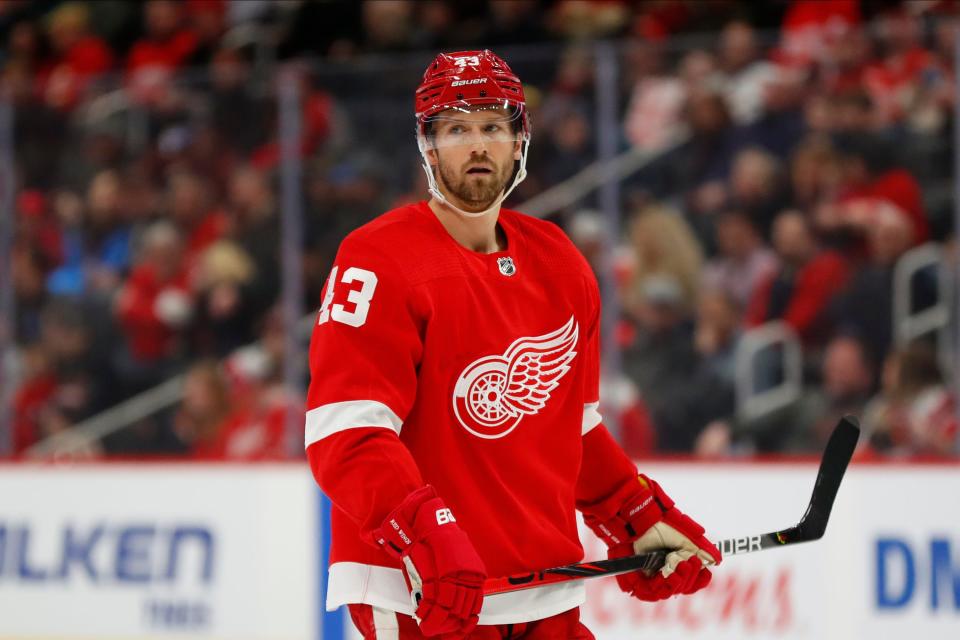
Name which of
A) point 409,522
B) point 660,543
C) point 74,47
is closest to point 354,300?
point 409,522

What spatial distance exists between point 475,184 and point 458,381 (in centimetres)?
33

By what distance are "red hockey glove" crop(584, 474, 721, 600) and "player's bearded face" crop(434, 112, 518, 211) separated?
650 millimetres

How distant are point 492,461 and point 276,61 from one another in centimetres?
573

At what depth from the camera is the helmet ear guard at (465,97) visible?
252 centimetres

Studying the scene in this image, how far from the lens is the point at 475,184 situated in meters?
2.51

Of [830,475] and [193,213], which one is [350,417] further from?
[193,213]

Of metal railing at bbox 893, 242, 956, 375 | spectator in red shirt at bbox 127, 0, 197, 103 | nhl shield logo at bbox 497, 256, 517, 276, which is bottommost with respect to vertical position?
nhl shield logo at bbox 497, 256, 517, 276

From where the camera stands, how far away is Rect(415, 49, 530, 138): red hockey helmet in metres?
2.51

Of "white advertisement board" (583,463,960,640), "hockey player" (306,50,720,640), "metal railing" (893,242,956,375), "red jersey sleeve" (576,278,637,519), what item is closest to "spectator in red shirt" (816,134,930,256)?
"metal railing" (893,242,956,375)

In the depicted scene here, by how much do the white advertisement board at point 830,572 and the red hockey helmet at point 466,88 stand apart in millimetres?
2364

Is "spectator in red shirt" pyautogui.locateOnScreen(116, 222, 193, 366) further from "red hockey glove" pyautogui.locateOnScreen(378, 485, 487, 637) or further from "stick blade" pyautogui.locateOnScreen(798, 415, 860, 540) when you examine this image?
"red hockey glove" pyautogui.locateOnScreen(378, 485, 487, 637)

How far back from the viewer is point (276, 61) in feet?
25.9

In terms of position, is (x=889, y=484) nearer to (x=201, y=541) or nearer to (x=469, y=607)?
(x=201, y=541)

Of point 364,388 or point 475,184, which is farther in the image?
point 475,184
